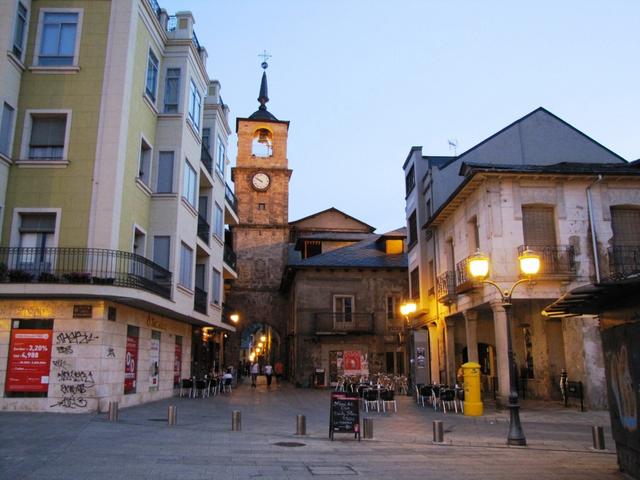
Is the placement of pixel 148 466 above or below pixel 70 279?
below

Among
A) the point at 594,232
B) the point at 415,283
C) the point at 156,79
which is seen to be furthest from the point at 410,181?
the point at 156,79

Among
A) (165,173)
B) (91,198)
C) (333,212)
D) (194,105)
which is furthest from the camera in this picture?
(333,212)

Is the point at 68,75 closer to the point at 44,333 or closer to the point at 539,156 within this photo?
the point at 44,333

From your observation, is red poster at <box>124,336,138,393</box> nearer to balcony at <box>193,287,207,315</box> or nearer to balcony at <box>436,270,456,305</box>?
balcony at <box>193,287,207,315</box>

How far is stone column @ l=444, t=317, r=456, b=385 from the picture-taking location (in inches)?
981

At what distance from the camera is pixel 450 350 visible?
82.3 feet

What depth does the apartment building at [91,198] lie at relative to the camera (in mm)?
15945

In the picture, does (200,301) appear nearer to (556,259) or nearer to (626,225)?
(556,259)

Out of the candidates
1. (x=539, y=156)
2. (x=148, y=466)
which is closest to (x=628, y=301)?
(x=148, y=466)

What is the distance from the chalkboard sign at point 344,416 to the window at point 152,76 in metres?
13.7

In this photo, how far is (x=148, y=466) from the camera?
8977 millimetres

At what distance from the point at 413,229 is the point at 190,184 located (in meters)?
12.8

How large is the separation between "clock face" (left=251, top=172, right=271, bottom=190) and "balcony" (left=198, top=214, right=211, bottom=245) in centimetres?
2138

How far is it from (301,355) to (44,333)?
2182 cm
